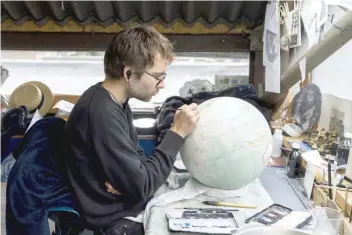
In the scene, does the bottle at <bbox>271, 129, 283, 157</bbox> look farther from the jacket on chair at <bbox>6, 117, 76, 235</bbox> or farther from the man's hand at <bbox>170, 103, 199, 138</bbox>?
the jacket on chair at <bbox>6, 117, 76, 235</bbox>

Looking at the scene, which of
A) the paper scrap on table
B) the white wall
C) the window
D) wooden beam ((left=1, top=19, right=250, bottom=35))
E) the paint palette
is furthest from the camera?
the window

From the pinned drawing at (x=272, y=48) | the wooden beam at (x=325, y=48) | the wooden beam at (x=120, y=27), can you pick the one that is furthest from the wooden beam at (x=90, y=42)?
the wooden beam at (x=325, y=48)

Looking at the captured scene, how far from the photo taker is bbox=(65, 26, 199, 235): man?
1128 millimetres

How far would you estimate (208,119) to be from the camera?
1.25 meters

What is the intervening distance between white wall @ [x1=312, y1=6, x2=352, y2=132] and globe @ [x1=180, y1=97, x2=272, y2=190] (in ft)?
2.27

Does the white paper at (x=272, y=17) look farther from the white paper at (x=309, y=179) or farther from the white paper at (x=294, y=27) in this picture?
the white paper at (x=309, y=179)

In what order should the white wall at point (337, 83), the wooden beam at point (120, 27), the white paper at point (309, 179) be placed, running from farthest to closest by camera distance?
the wooden beam at point (120, 27), the white wall at point (337, 83), the white paper at point (309, 179)

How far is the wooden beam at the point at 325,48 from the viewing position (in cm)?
122

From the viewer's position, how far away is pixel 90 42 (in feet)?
8.54

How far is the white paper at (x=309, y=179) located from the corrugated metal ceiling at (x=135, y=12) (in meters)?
1.27

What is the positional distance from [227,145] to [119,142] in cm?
36

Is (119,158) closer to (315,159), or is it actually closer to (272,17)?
(315,159)

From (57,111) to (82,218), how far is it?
151 cm

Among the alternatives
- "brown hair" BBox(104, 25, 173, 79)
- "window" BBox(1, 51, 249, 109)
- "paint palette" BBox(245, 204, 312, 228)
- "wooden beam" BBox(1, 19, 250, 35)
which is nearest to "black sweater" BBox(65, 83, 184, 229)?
"brown hair" BBox(104, 25, 173, 79)
